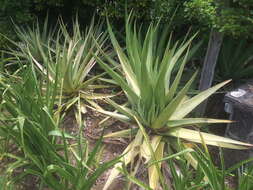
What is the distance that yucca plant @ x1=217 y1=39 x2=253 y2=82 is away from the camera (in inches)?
105

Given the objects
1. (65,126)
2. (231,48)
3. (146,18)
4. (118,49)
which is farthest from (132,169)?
(146,18)

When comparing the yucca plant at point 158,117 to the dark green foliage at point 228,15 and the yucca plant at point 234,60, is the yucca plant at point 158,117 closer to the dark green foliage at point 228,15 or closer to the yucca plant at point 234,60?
the dark green foliage at point 228,15

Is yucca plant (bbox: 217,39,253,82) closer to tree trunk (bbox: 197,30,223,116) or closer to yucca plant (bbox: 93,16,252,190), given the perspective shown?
tree trunk (bbox: 197,30,223,116)

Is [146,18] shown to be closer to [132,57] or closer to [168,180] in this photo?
[132,57]

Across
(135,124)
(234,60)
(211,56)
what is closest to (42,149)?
(135,124)

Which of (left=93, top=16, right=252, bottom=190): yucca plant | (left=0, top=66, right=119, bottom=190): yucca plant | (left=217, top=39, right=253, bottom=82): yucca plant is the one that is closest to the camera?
(left=0, top=66, right=119, bottom=190): yucca plant

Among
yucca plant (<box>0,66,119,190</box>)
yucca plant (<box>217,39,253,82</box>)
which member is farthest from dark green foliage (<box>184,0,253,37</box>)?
yucca plant (<box>0,66,119,190</box>)

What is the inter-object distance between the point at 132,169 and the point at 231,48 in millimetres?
1629

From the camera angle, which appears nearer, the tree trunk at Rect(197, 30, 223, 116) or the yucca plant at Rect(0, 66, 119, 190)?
the yucca plant at Rect(0, 66, 119, 190)

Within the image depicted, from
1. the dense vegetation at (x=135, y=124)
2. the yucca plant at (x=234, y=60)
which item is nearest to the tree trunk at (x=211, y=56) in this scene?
the dense vegetation at (x=135, y=124)

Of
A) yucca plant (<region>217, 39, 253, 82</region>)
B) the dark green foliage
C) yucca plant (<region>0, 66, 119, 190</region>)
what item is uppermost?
the dark green foliage

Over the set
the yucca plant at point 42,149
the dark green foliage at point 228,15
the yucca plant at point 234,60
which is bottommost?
the yucca plant at point 42,149

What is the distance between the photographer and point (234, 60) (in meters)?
2.69

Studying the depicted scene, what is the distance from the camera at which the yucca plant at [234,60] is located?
2670 mm
